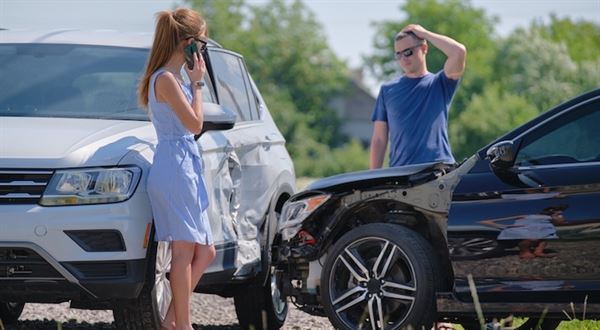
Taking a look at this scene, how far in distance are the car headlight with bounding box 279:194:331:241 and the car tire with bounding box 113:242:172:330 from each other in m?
1.10

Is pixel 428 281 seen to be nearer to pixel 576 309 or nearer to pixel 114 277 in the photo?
pixel 576 309

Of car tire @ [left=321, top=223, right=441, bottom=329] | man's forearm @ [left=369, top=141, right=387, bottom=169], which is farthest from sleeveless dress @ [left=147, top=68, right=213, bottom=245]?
man's forearm @ [left=369, top=141, right=387, bottom=169]

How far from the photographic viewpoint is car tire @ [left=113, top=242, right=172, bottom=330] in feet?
22.1

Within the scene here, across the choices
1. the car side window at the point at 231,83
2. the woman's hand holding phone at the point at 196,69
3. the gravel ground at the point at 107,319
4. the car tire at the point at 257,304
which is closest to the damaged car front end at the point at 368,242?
the car tire at the point at 257,304

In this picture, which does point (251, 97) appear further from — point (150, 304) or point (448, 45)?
point (150, 304)

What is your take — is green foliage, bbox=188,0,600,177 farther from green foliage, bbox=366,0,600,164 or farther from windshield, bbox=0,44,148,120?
windshield, bbox=0,44,148,120

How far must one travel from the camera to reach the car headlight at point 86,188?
21.4 feet

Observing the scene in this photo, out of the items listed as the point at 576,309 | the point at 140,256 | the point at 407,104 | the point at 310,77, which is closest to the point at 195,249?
the point at 140,256

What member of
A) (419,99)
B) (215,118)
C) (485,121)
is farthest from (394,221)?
(485,121)

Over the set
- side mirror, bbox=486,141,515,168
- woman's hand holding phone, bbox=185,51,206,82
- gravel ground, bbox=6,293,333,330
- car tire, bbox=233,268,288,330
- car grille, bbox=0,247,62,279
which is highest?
woman's hand holding phone, bbox=185,51,206,82

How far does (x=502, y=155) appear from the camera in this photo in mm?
6988

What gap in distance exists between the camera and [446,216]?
286 inches

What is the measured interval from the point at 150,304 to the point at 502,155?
203 centimetres

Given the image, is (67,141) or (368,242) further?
(368,242)
